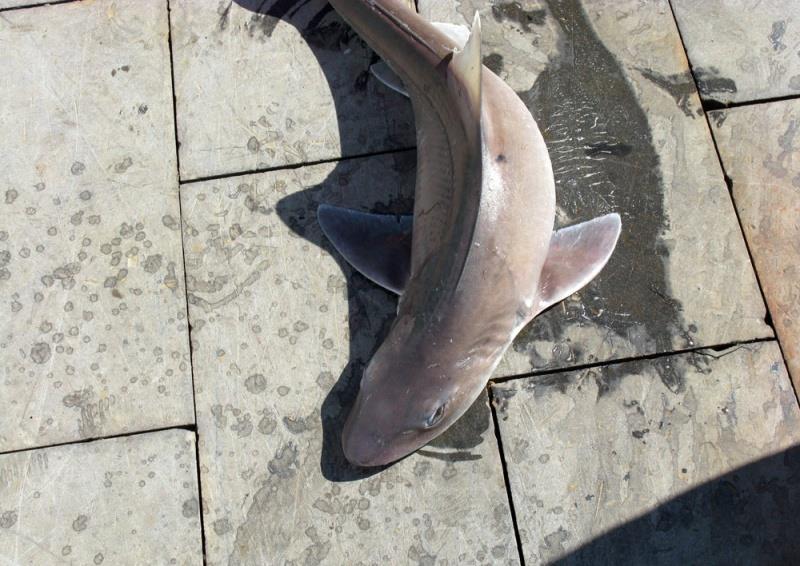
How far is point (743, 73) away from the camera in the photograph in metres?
4.49

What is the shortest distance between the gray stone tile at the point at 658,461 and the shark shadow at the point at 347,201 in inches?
13.8

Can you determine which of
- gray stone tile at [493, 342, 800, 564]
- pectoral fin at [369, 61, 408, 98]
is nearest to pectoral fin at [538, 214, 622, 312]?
gray stone tile at [493, 342, 800, 564]

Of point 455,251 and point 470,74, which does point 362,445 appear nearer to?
point 455,251

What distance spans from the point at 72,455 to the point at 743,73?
173 inches

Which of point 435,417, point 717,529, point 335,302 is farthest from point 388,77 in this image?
point 717,529

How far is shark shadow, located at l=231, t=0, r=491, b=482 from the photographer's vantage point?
386cm

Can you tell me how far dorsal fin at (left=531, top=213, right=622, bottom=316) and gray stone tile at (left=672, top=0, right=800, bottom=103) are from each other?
1191mm

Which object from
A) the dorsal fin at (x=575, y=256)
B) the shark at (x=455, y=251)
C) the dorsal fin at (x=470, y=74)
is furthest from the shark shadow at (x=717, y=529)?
the dorsal fin at (x=470, y=74)

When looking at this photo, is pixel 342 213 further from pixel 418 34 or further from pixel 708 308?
pixel 708 308

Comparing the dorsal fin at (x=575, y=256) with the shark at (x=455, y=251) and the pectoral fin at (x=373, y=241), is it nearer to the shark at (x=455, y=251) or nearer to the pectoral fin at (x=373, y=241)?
the shark at (x=455, y=251)

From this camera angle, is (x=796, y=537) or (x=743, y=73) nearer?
(x=796, y=537)

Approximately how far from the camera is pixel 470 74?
3.36 metres

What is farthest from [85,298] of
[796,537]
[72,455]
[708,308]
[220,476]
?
[796,537]

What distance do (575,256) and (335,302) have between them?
4.31 feet
